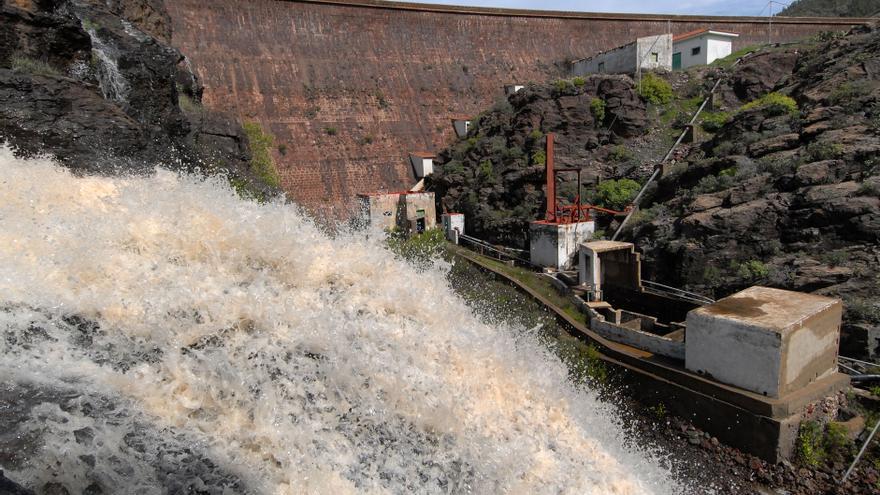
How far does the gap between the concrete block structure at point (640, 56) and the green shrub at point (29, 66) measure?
2102cm

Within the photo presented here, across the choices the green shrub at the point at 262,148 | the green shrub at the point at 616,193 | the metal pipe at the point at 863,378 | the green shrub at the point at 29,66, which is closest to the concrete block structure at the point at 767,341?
the metal pipe at the point at 863,378

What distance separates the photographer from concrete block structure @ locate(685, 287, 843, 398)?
6.91 m

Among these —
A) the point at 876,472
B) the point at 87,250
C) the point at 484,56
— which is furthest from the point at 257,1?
the point at 876,472

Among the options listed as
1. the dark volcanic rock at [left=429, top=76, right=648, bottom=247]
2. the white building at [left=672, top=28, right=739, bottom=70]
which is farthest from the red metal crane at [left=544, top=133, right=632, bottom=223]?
the white building at [left=672, top=28, right=739, bottom=70]

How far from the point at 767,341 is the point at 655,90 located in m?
16.3

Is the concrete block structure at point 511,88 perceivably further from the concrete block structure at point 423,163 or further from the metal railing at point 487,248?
the metal railing at point 487,248

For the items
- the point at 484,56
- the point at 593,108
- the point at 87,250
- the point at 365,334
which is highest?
the point at 484,56

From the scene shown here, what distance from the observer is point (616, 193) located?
1606 cm

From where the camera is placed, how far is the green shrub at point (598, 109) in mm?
19750

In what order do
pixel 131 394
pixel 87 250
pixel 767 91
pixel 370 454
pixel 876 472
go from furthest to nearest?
pixel 767 91 < pixel 876 472 < pixel 87 250 < pixel 370 454 < pixel 131 394

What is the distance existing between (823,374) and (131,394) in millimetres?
8710

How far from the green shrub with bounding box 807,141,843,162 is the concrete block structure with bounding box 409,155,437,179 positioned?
12898mm

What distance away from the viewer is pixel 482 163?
19.7 metres

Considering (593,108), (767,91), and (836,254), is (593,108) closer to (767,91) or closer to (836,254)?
(767,91)
